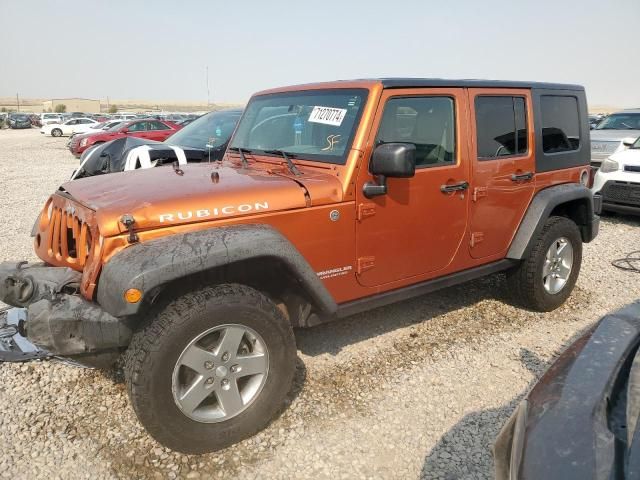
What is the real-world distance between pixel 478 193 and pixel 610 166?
19.0ft

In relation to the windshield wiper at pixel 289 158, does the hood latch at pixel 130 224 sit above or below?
below

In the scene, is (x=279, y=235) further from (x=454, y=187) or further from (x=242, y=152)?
(x=454, y=187)

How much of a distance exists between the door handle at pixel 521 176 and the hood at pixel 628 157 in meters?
5.02

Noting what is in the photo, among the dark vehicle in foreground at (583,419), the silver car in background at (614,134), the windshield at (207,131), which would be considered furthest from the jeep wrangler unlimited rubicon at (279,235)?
the silver car in background at (614,134)

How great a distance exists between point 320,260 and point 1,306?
3.04 metres

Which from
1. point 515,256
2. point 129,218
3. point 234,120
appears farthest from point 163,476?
point 234,120

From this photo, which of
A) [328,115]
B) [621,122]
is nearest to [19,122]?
[621,122]

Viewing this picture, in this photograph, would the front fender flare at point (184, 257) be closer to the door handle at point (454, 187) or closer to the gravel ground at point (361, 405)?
the gravel ground at point (361, 405)

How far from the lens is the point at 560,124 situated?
163 inches

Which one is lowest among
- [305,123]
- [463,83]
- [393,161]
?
[393,161]


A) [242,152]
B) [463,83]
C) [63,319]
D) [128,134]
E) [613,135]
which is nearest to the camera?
[63,319]

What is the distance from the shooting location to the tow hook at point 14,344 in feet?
9.66

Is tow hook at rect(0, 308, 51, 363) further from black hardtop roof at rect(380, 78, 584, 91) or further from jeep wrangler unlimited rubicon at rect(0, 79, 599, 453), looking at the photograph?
black hardtop roof at rect(380, 78, 584, 91)

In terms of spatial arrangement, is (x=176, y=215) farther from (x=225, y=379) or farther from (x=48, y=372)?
(x=48, y=372)
